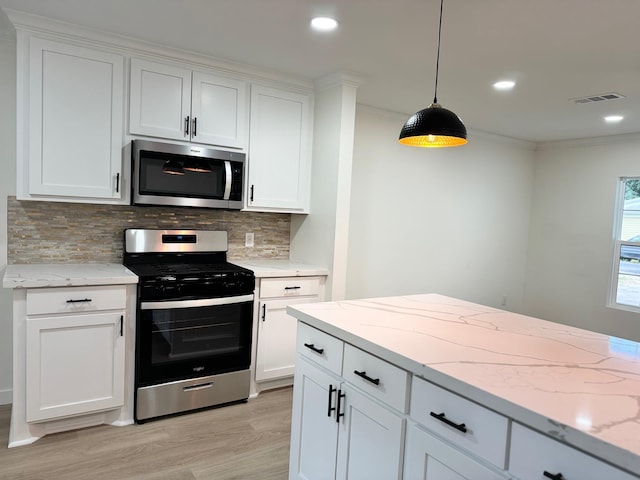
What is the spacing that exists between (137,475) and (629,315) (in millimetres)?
4872

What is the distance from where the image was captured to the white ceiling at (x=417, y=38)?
2184mm

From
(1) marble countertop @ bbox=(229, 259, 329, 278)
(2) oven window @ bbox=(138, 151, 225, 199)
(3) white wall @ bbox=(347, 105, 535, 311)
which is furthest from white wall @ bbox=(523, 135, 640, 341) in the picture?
(2) oven window @ bbox=(138, 151, 225, 199)

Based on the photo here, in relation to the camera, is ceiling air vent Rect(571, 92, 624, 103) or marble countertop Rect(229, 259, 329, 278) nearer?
marble countertop Rect(229, 259, 329, 278)

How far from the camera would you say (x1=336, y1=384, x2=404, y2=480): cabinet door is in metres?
1.48

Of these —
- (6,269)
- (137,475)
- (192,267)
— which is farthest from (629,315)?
(6,269)

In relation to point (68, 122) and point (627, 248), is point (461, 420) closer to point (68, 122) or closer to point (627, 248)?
point (68, 122)

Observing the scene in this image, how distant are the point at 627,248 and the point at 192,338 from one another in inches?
181

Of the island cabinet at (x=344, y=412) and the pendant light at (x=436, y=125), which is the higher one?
the pendant light at (x=436, y=125)

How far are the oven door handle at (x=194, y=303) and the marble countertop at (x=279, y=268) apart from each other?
Answer: 19cm

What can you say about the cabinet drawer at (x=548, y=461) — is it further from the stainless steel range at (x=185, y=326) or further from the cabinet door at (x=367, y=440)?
the stainless steel range at (x=185, y=326)

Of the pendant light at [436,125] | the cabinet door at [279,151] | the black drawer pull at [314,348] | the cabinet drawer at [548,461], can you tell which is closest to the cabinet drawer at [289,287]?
the cabinet door at [279,151]

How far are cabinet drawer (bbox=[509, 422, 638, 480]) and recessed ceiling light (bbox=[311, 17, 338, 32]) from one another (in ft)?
6.86

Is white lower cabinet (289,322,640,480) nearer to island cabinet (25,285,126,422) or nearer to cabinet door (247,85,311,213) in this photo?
island cabinet (25,285,126,422)

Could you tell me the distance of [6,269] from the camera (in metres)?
2.68
